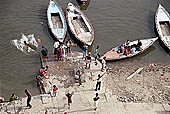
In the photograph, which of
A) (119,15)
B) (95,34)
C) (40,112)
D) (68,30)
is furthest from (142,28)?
(40,112)

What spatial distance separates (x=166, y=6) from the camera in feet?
108

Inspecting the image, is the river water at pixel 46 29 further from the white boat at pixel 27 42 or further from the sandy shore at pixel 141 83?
the sandy shore at pixel 141 83

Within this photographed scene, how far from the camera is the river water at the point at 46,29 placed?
22.9m

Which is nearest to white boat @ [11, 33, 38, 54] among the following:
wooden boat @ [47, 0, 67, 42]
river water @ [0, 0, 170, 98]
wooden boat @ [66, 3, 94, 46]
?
river water @ [0, 0, 170, 98]

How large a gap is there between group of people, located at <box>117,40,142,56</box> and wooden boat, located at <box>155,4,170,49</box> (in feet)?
9.36

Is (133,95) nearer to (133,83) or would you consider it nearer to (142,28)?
(133,83)

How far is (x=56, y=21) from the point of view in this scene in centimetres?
2866

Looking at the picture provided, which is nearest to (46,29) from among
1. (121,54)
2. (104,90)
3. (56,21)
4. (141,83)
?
(56,21)

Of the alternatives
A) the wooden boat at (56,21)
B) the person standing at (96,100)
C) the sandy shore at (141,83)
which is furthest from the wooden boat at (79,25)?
the person standing at (96,100)

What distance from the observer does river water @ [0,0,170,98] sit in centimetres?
2294

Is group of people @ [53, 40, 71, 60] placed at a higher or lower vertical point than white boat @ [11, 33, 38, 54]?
lower

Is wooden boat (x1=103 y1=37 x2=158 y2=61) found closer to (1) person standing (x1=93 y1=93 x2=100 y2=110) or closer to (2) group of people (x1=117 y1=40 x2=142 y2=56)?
(2) group of people (x1=117 y1=40 x2=142 y2=56)

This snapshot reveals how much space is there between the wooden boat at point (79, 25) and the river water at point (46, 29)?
0.91 m

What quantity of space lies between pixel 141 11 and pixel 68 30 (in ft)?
29.9
